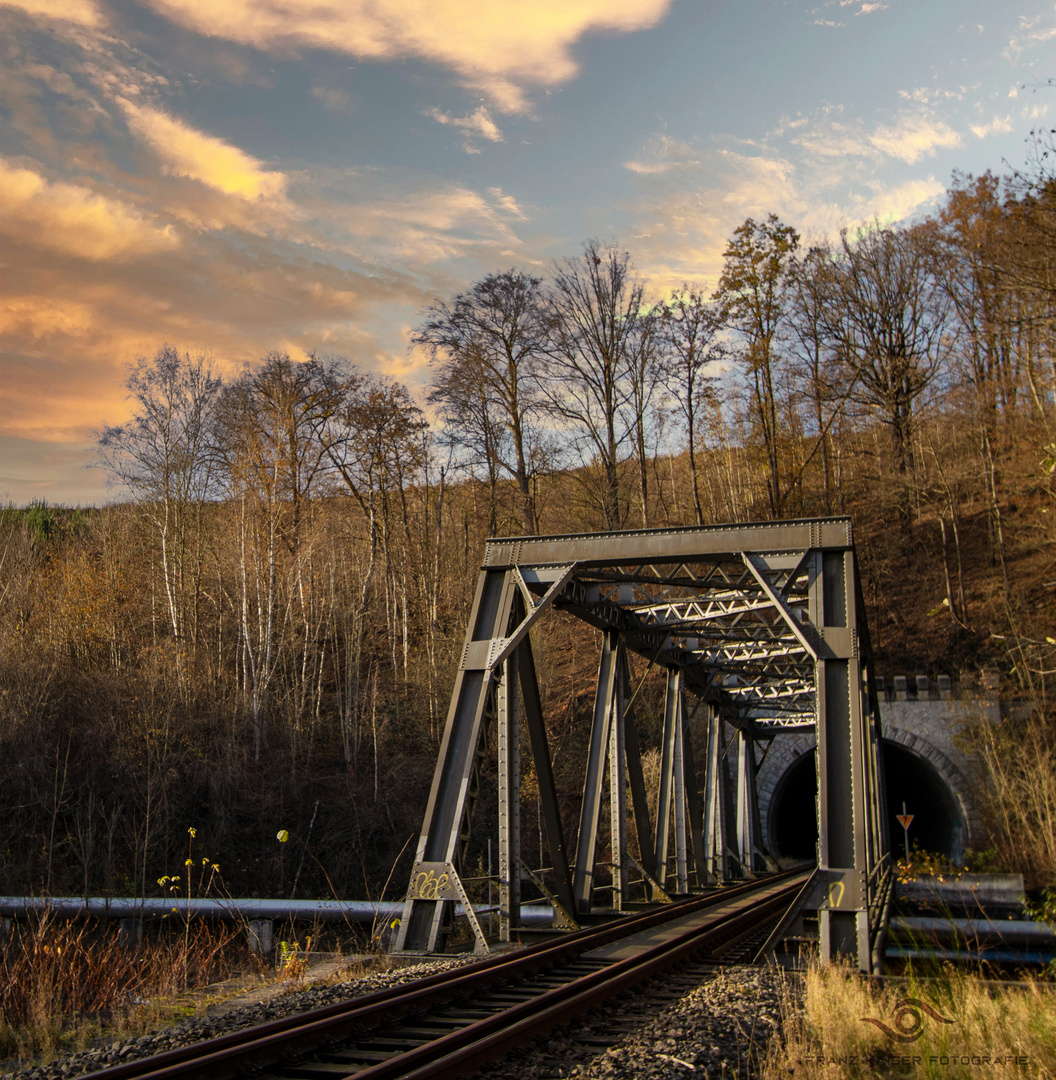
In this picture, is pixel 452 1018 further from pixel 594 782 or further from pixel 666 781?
pixel 666 781

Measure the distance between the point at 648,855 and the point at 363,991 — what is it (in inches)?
323

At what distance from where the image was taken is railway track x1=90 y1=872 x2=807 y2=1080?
17.2 feet

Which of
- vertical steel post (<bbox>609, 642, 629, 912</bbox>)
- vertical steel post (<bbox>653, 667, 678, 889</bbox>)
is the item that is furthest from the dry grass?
vertical steel post (<bbox>653, 667, 678, 889</bbox>)

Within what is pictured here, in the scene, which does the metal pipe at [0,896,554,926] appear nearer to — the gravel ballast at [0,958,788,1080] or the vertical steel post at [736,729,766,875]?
the gravel ballast at [0,958,788,1080]

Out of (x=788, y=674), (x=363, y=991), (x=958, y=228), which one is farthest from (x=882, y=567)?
(x=363, y=991)

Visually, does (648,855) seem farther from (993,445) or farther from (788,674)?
(993,445)

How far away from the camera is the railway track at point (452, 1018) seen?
206 inches

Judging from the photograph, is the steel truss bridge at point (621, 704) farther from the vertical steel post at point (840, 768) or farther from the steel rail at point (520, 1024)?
the steel rail at point (520, 1024)

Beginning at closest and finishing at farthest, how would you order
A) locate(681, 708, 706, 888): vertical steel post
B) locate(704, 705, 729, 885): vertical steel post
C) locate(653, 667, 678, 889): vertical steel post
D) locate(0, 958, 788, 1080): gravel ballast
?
locate(0, 958, 788, 1080): gravel ballast, locate(653, 667, 678, 889): vertical steel post, locate(681, 708, 706, 888): vertical steel post, locate(704, 705, 729, 885): vertical steel post

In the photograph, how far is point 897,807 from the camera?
37125mm

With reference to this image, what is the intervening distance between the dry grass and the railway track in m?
1.49
